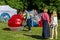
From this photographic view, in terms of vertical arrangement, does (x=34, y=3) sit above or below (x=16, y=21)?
above

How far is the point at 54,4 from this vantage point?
35.5 metres

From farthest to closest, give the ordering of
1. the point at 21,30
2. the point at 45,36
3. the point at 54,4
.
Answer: the point at 54,4 < the point at 21,30 < the point at 45,36

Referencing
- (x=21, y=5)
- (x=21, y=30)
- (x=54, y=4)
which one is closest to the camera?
(x=21, y=30)

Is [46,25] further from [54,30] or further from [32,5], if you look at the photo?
[32,5]

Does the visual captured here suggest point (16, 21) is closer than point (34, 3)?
Yes

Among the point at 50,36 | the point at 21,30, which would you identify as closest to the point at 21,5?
the point at 21,30

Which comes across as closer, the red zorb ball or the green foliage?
the red zorb ball

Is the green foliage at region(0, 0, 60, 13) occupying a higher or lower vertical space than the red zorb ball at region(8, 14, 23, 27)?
higher

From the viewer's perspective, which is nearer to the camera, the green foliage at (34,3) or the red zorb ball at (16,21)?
the red zorb ball at (16,21)

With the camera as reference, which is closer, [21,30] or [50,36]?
[50,36]

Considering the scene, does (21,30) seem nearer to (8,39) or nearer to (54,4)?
(8,39)

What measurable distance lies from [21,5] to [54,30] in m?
22.5

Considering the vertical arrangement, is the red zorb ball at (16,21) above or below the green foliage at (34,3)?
below

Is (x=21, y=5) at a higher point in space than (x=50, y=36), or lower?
higher
